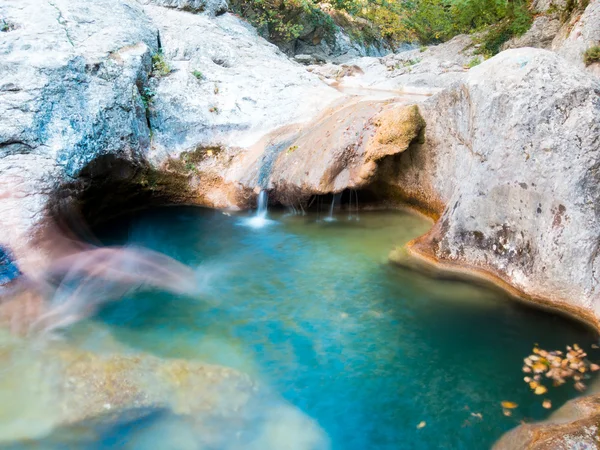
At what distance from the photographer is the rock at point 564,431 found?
3.70m

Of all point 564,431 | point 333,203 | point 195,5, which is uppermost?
point 195,5

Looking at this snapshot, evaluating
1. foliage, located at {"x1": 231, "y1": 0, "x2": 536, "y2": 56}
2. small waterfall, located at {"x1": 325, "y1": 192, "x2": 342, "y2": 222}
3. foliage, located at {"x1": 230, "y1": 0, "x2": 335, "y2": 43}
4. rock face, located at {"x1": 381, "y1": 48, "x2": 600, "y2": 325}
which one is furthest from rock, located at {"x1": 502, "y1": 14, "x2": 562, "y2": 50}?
foliage, located at {"x1": 230, "y1": 0, "x2": 335, "y2": 43}

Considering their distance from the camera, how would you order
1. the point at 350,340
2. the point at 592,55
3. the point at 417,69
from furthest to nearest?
the point at 417,69
the point at 592,55
the point at 350,340

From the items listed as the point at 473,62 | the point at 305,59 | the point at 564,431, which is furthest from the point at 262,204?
the point at 305,59

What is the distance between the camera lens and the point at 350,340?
5785 mm

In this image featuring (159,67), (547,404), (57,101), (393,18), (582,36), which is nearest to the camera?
(547,404)

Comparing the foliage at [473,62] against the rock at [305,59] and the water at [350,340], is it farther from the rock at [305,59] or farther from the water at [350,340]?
the water at [350,340]

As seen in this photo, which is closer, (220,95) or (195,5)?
(220,95)

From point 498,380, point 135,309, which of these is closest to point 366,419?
point 498,380

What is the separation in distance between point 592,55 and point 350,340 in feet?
26.3

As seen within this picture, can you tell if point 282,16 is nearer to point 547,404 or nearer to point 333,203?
point 333,203

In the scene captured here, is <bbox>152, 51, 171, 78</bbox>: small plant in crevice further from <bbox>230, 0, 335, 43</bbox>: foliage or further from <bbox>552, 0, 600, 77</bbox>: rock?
<bbox>230, 0, 335, 43</bbox>: foliage

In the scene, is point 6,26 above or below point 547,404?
above

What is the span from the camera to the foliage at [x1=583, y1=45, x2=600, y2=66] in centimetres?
932
